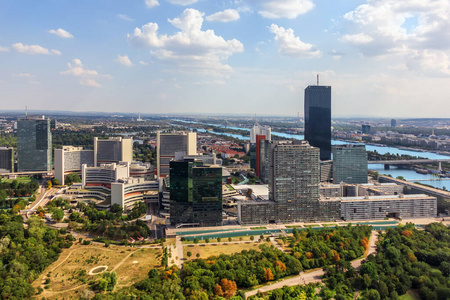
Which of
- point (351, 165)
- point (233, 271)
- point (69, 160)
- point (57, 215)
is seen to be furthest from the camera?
point (69, 160)

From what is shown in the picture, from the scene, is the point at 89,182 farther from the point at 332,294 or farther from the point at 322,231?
the point at 332,294

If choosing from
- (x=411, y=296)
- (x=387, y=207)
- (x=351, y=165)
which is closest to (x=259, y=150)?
(x=351, y=165)

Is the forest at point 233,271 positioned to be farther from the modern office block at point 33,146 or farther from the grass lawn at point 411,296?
the modern office block at point 33,146

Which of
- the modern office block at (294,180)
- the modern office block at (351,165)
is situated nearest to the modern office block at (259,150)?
the modern office block at (351,165)

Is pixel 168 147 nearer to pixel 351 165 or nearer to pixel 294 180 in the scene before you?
pixel 294 180

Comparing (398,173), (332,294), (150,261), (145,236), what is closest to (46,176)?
(145,236)

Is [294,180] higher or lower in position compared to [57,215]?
higher
